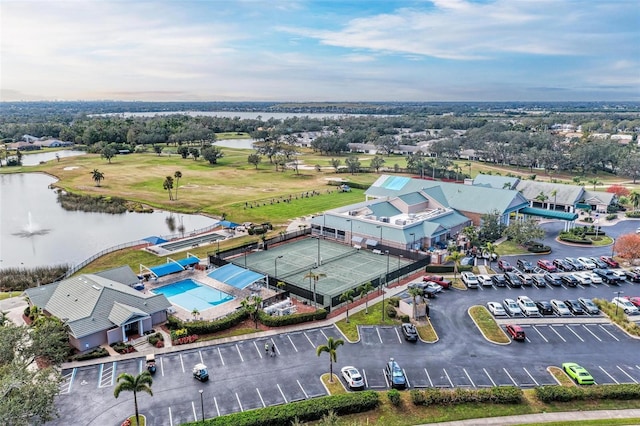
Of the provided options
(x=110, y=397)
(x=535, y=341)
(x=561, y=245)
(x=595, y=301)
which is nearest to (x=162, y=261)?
(x=110, y=397)

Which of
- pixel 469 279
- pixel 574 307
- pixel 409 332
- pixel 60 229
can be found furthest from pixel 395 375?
pixel 60 229

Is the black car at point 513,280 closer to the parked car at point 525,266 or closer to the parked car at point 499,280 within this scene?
the parked car at point 499,280

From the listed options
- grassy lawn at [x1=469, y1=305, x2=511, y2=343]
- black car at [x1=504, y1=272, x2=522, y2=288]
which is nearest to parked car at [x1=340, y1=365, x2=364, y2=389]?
grassy lawn at [x1=469, y1=305, x2=511, y2=343]

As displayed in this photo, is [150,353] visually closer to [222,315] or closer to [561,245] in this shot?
[222,315]

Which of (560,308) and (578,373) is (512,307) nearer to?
(560,308)

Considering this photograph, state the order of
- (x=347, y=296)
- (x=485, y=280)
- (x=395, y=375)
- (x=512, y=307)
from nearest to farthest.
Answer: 1. (x=395, y=375)
2. (x=347, y=296)
3. (x=512, y=307)
4. (x=485, y=280)

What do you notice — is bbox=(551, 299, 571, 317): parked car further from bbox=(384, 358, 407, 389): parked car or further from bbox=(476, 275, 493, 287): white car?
bbox=(384, 358, 407, 389): parked car

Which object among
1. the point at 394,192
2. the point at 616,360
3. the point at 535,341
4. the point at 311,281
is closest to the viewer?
the point at 616,360

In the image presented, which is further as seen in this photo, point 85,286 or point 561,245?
point 561,245
